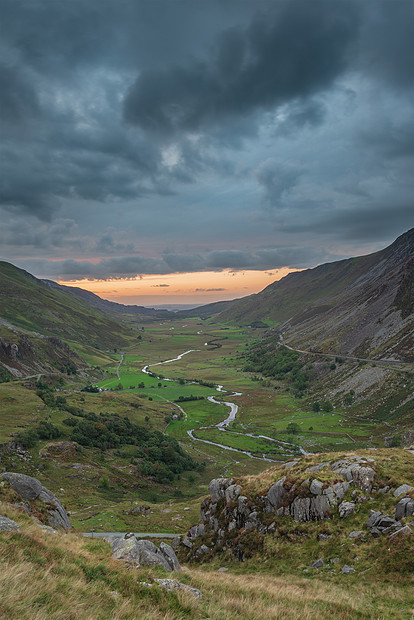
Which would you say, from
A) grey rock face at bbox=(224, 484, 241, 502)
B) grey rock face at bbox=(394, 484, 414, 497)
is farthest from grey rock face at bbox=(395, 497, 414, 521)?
grey rock face at bbox=(224, 484, 241, 502)

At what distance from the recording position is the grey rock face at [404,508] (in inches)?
1025

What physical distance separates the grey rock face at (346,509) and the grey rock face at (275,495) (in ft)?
21.4

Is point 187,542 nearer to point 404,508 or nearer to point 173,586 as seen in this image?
point 404,508

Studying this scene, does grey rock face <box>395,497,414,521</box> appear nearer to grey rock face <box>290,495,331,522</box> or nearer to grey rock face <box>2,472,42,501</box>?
grey rock face <box>290,495,331,522</box>

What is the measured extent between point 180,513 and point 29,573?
59.7 m

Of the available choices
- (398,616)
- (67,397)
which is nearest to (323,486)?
(398,616)

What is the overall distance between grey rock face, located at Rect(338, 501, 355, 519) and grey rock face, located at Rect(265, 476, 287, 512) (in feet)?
21.4

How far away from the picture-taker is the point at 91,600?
37.6 feet

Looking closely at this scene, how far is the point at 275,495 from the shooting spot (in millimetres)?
35625

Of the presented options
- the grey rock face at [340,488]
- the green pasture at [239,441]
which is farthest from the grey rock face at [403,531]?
the green pasture at [239,441]

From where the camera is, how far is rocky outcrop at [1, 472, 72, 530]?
2723 cm

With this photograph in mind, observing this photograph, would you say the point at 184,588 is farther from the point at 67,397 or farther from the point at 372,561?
the point at 67,397

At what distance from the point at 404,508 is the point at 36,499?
3350cm

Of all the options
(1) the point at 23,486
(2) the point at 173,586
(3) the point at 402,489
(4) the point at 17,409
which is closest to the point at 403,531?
(3) the point at 402,489
